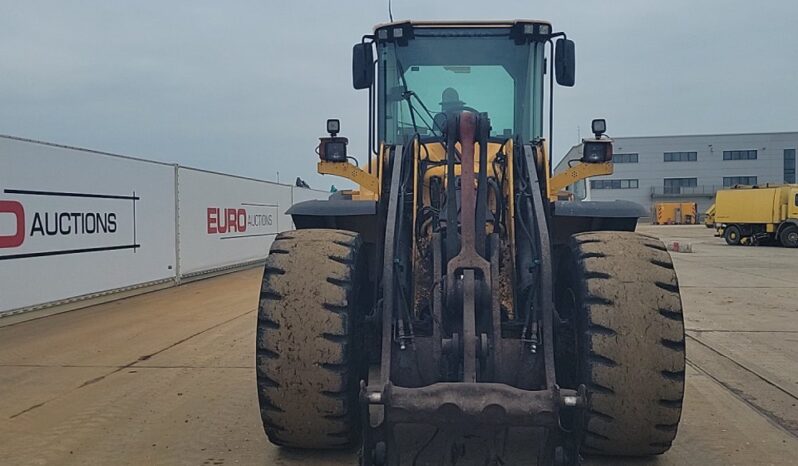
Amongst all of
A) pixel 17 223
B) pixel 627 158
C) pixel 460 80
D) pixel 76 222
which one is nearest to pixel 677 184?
pixel 627 158

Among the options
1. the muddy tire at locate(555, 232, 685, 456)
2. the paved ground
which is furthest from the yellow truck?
the muddy tire at locate(555, 232, 685, 456)

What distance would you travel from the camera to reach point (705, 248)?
28016mm

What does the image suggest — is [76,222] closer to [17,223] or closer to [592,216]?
[17,223]

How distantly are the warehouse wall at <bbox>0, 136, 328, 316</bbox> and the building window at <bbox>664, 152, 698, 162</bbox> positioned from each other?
62038 millimetres

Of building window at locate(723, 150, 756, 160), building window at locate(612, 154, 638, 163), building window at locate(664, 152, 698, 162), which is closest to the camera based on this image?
building window at locate(723, 150, 756, 160)

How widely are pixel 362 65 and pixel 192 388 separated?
9.65 ft

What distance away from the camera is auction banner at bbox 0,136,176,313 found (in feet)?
31.0

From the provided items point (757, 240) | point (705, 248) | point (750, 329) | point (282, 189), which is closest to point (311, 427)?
point (750, 329)

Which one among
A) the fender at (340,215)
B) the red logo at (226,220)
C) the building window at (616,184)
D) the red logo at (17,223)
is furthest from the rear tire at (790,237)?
the building window at (616,184)

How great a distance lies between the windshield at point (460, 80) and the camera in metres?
5.19

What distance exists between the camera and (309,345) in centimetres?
358

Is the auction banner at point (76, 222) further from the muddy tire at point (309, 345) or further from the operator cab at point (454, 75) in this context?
the muddy tire at point (309, 345)

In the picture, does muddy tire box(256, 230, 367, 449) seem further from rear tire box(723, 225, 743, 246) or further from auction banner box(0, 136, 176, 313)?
rear tire box(723, 225, 743, 246)

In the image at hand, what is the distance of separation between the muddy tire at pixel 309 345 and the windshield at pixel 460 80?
5.77 feet
